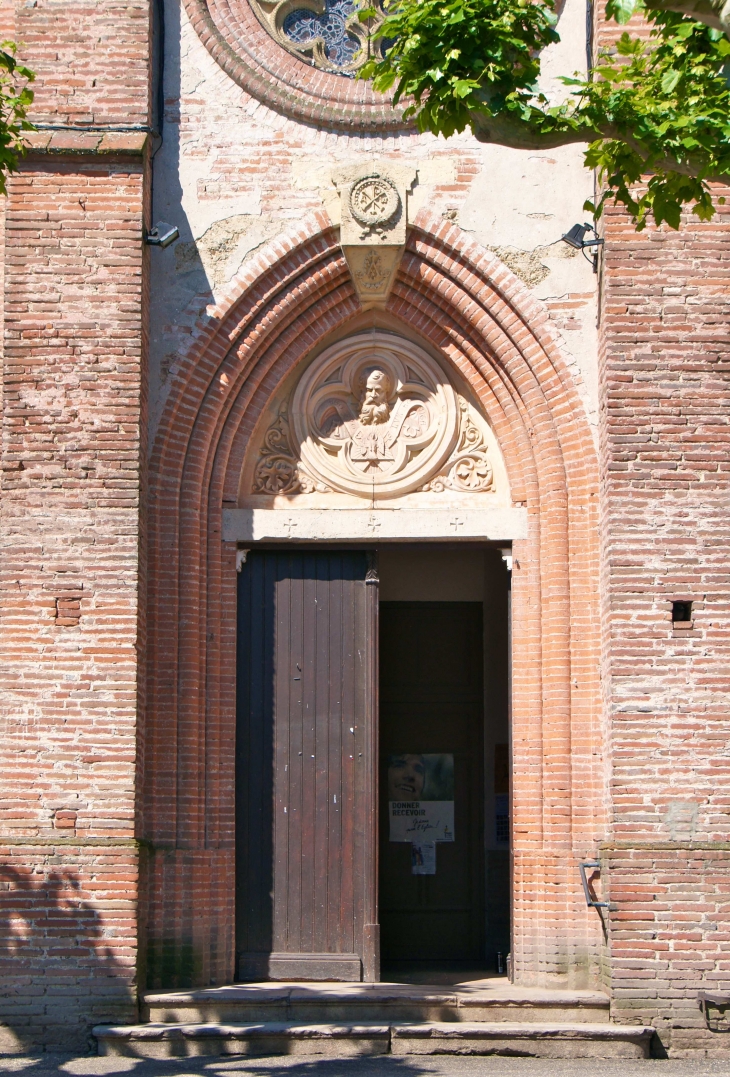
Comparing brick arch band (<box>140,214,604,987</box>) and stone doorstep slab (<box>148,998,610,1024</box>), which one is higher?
brick arch band (<box>140,214,604,987</box>)

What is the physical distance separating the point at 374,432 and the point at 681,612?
257 cm

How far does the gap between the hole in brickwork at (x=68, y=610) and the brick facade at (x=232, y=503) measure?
0.09ft

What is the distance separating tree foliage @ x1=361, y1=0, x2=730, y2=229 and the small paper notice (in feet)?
23.5

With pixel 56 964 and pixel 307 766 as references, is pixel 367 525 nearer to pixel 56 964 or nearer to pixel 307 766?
pixel 307 766

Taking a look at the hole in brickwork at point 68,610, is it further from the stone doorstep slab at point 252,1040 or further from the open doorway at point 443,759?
the open doorway at point 443,759

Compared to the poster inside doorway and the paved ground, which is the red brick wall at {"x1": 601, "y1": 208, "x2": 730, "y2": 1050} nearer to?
the paved ground

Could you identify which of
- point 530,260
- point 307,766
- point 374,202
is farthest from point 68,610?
point 530,260

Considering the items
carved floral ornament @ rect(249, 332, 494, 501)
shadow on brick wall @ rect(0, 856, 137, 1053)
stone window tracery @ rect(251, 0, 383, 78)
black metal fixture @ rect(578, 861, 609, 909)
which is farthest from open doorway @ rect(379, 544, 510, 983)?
stone window tracery @ rect(251, 0, 383, 78)

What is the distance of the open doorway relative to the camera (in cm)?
1298

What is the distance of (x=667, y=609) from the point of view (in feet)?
31.5

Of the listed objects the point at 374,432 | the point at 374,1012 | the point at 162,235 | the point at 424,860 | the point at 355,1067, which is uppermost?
the point at 162,235

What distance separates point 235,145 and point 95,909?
17.3 feet

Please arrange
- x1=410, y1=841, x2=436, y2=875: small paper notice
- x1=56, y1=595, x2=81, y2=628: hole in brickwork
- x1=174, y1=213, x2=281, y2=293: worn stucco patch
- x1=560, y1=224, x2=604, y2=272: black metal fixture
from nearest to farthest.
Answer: x1=56, y1=595, x2=81, y2=628: hole in brickwork, x1=560, y1=224, x2=604, y2=272: black metal fixture, x1=174, y1=213, x2=281, y2=293: worn stucco patch, x1=410, y1=841, x2=436, y2=875: small paper notice

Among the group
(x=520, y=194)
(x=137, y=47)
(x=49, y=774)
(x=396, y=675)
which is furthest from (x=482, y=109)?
(x=396, y=675)
